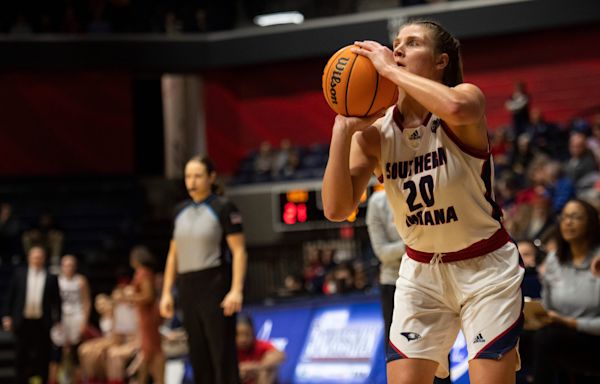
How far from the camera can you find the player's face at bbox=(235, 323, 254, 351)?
9727mm

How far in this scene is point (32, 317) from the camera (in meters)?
11.5

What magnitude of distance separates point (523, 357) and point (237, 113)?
16.1 meters

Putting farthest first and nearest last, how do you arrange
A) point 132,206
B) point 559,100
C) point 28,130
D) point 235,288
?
point 28,130
point 132,206
point 559,100
point 235,288

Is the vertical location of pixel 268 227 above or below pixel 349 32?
below

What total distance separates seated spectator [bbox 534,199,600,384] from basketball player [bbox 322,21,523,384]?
3018 millimetres

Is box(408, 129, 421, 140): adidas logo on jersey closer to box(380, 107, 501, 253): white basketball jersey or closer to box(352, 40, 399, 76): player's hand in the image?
box(380, 107, 501, 253): white basketball jersey

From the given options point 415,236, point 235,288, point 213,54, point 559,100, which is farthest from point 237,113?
point 415,236

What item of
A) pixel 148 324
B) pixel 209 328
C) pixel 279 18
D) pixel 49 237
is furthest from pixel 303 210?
pixel 209 328

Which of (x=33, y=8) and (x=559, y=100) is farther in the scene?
(x=33, y=8)

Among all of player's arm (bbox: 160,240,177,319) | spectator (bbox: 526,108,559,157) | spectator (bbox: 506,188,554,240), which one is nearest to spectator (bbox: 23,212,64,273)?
spectator (bbox: 526,108,559,157)

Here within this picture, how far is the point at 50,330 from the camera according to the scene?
11.6 metres

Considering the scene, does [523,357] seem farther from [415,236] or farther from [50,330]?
[50,330]

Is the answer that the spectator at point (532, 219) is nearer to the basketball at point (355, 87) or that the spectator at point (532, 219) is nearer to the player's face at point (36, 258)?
the player's face at point (36, 258)

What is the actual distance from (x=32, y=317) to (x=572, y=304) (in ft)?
22.8
